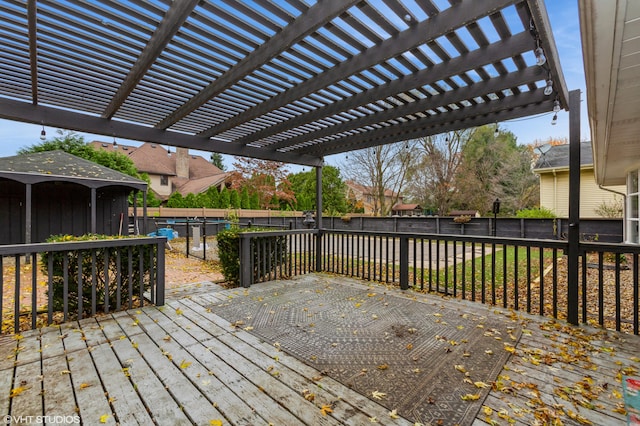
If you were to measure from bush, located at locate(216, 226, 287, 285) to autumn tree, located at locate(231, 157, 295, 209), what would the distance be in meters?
14.4

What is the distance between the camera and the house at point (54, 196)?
767 centimetres

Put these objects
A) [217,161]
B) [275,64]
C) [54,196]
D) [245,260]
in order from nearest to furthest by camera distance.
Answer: [275,64] < [245,260] < [54,196] < [217,161]

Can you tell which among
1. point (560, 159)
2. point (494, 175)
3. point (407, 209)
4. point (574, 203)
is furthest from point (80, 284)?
point (407, 209)

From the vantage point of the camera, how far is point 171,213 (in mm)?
15086

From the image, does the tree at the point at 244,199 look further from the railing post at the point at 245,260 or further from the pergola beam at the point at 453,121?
the railing post at the point at 245,260

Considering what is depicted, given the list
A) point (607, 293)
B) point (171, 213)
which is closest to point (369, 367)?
point (607, 293)

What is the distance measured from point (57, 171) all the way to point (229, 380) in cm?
908

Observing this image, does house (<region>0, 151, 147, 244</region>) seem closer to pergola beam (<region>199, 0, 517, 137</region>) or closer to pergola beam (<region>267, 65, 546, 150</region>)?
pergola beam (<region>267, 65, 546, 150</region>)

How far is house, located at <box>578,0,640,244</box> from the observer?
53.0 inches

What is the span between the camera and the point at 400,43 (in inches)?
95.8

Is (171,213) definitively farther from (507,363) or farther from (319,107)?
(507,363)

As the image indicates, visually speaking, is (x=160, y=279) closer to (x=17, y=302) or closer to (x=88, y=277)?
(x=88, y=277)

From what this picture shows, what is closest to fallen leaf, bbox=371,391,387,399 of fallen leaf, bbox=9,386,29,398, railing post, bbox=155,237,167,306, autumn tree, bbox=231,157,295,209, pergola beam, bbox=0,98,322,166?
fallen leaf, bbox=9,386,29,398

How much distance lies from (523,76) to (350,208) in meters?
24.2
